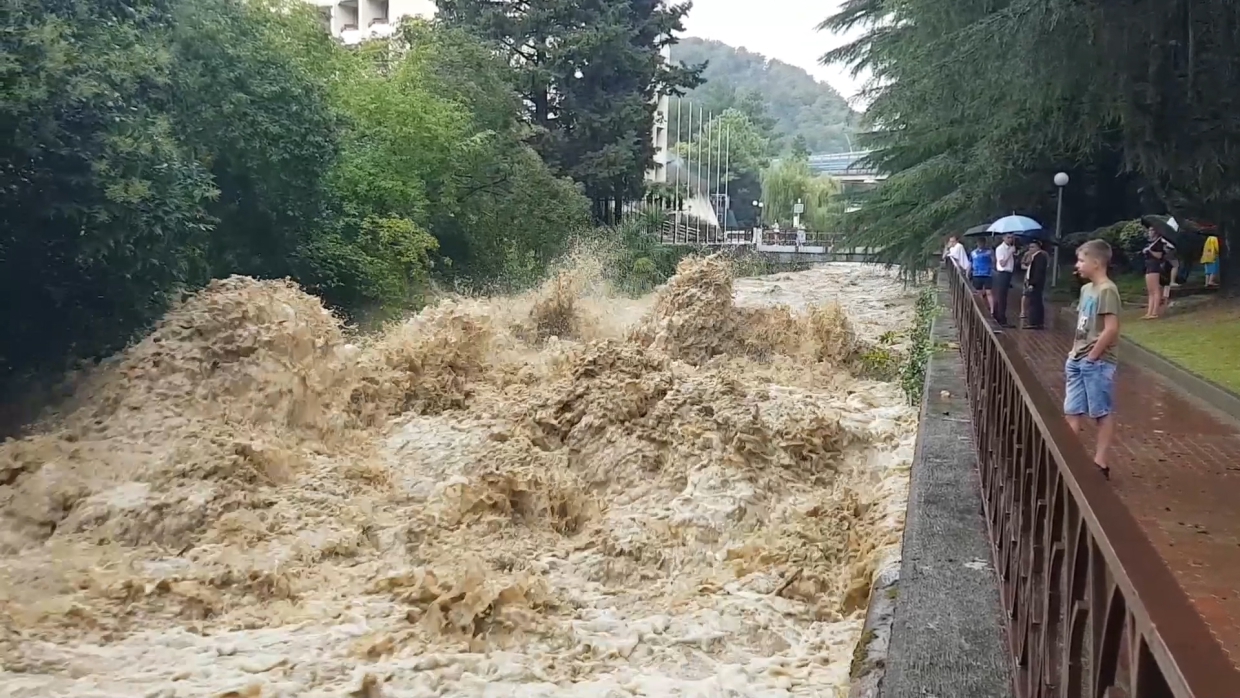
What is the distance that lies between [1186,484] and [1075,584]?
5.30 metres

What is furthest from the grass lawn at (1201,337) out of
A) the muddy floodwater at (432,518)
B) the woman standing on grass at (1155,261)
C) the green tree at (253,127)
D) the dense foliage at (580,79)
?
the dense foliage at (580,79)

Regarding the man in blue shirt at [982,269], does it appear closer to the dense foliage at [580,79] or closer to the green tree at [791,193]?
the dense foliage at [580,79]

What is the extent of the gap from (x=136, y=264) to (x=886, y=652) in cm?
1319

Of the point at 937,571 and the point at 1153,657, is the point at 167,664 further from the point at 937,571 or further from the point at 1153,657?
the point at 1153,657

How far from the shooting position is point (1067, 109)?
1755 cm

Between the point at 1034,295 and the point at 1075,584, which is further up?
the point at 1075,584

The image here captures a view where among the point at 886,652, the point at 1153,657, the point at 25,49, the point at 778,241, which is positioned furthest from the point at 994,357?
the point at 778,241

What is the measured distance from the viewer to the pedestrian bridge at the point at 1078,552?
180cm

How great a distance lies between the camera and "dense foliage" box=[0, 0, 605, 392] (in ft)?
44.8

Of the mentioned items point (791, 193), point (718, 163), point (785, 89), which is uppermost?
point (785, 89)

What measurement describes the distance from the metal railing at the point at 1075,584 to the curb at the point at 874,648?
1.74 ft

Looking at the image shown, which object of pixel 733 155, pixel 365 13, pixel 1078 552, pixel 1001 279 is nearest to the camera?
pixel 1078 552

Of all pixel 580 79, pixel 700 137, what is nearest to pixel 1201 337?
pixel 580 79

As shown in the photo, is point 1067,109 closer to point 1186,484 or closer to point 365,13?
point 1186,484
